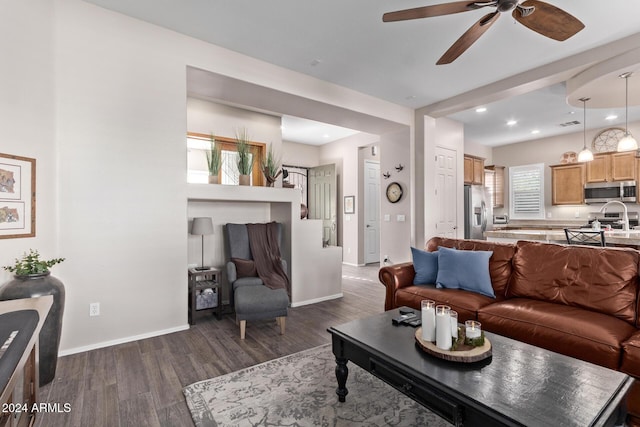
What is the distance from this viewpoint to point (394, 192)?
5625mm

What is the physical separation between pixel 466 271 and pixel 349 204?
453 cm

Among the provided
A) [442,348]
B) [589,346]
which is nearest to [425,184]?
[589,346]

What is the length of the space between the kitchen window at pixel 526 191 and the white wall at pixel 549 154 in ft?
0.32

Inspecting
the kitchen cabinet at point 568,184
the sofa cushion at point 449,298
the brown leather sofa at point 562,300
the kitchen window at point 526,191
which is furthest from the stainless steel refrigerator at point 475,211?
the sofa cushion at point 449,298

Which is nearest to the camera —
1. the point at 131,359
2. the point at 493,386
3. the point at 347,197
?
the point at 493,386

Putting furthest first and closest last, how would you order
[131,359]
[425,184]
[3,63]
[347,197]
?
[347,197]
[425,184]
[131,359]
[3,63]

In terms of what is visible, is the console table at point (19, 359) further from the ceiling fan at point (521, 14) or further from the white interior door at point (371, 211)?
the white interior door at point (371, 211)

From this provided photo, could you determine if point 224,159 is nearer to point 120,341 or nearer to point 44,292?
point 120,341

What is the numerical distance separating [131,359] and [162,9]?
10.2 ft

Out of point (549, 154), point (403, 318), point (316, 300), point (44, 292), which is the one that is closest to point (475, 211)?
point (549, 154)

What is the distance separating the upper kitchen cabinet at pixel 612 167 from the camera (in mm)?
5883

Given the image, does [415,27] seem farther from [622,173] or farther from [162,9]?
[622,173]

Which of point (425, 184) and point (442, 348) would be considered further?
point (425, 184)

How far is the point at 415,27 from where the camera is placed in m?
3.04
